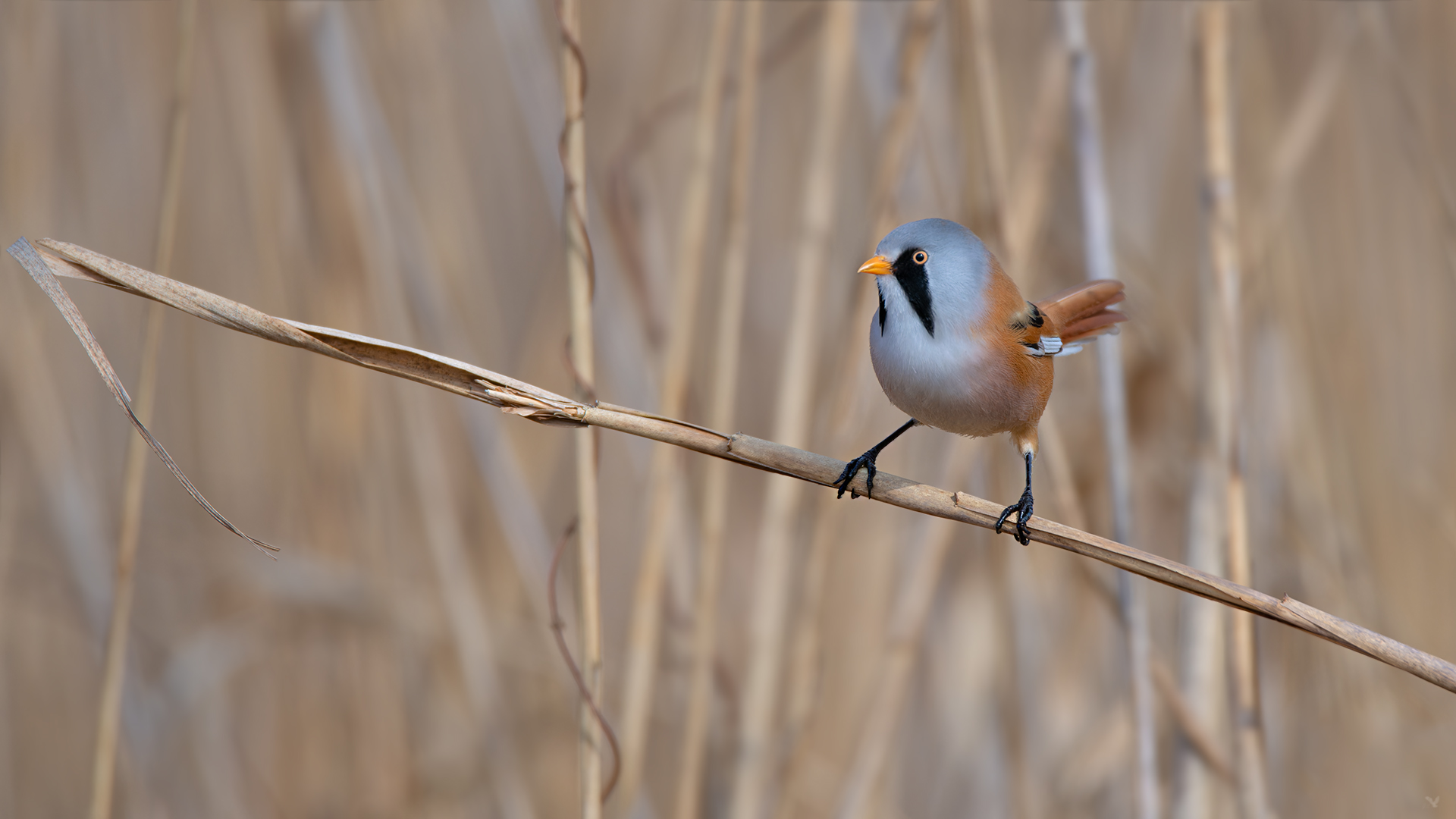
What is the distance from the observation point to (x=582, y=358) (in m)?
1.25

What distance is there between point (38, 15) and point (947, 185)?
1723 millimetres

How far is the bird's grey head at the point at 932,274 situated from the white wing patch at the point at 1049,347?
13 cm

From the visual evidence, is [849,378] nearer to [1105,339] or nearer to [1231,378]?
[1105,339]

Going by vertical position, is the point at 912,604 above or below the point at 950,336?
below

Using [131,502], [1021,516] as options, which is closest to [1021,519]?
[1021,516]

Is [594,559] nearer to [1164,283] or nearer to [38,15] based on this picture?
[38,15]

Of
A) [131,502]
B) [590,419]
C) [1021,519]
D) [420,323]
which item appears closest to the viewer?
[590,419]

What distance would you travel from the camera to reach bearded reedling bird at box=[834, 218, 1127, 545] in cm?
125

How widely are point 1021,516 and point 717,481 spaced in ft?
1.76

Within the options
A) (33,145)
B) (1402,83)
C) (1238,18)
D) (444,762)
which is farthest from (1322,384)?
(33,145)

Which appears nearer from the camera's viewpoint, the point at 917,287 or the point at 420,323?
the point at 917,287

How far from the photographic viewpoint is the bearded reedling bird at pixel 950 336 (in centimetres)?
125

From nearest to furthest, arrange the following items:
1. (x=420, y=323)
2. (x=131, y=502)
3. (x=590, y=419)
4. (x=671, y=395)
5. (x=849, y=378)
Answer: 1. (x=590, y=419)
2. (x=131, y=502)
3. (x=671, y=395)
4. (x=849, y=378)
5. (x=420, y=323)

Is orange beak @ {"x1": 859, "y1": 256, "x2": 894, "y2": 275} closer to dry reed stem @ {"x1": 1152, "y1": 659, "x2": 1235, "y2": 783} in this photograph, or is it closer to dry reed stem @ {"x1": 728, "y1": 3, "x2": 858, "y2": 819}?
dry reed stem @ {"x1": 728, "y1": 3, "x2": 858, "y2": 819}
